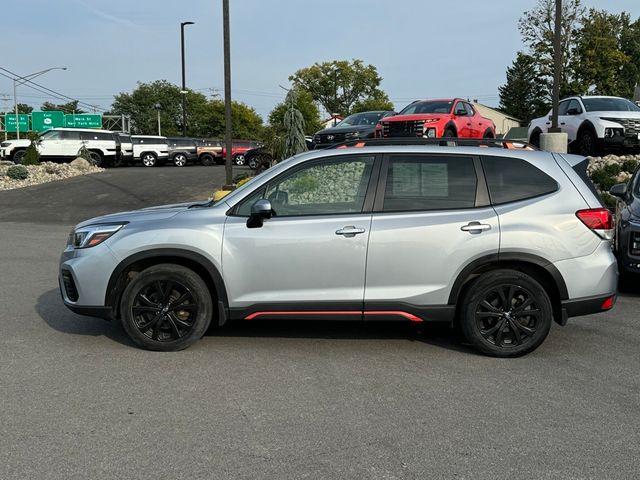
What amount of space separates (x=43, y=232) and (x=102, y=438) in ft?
38.4

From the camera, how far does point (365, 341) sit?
19.0ft

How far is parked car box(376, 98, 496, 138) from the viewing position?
15.5m

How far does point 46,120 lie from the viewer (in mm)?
63562

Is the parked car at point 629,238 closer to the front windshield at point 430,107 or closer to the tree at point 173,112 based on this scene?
the front windshield at point 430,107

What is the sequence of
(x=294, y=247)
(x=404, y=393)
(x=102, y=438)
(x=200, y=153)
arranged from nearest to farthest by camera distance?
(x=102, y=438), (x=404, y=393), (x=294, y=247), (x=200, y=153)

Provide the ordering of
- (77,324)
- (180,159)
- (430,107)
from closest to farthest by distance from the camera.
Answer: (77,324), (430,107), (180,159)

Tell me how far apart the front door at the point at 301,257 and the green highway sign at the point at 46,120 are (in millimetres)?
63993

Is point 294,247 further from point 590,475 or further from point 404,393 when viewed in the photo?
point 590,475

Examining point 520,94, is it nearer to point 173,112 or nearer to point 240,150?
point 173,112

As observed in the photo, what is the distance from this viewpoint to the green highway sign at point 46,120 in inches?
2483

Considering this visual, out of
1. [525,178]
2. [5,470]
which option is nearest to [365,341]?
[525,178]

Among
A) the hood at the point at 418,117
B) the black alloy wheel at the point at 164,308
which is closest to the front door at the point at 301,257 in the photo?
the black alloy wheel at the point at 164,308

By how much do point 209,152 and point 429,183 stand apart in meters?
33.0

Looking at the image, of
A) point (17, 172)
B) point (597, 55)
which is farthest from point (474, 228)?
point (597, 55)
